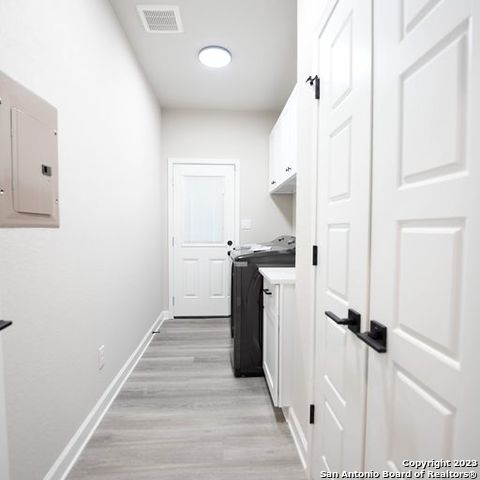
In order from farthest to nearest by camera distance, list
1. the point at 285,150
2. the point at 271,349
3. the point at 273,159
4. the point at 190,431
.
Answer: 1. the point at 273,159
2. the point at 285,150
3. the point at 271,349
4. the point at 190,431

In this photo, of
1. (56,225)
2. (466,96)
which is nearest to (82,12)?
(56,225)

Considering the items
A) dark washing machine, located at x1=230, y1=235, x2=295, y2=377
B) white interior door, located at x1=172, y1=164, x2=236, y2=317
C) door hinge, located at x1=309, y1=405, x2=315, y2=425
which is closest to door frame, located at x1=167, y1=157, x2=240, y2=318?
white interior door, located at x1=172, y1=164, x2=236, y2=317

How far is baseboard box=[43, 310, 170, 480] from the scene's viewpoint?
50.7 inches

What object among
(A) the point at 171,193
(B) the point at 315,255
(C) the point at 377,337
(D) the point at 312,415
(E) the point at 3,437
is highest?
(A) the point at 171,193

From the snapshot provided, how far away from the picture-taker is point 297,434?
60.8 inches

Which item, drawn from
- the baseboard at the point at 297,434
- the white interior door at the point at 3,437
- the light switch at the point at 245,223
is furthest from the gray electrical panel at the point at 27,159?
the light switch at the point at 245,223

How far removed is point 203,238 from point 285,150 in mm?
1618

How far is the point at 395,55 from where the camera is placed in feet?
2.27

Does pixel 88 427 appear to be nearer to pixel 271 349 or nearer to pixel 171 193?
pixel 271 349

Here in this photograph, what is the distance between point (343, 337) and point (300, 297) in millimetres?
548

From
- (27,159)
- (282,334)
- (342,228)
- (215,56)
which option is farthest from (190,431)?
(215,56)

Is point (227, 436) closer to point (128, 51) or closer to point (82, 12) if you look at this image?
point (82, 12)

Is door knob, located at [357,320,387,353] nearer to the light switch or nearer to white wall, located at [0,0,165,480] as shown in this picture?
white wall, located at [0,0,165,480]

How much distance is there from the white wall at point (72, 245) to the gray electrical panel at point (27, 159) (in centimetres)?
6
